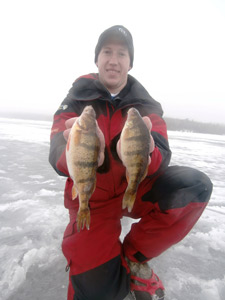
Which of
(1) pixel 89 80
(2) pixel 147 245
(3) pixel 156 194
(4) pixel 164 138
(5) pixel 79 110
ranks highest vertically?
(1) pixel 89 80

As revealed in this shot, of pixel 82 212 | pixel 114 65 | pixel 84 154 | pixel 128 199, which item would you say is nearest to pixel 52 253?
pixel 82 212

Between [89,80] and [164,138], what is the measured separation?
4.01 ft

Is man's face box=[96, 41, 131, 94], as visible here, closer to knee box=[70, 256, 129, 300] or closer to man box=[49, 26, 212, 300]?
man box=[49, 26, 212, 300]

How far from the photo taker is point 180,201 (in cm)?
193

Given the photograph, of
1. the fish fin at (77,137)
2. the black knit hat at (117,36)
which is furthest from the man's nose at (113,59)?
the fish fin at (77,137)

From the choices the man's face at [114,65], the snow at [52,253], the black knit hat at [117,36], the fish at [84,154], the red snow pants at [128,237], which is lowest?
the snow at [52,253]

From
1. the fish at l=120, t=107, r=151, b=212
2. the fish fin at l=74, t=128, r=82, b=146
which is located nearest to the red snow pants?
the fish at l=120, t=107, r=151, b=212

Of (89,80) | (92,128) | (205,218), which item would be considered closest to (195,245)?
(205,218)

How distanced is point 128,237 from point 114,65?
213 centimetres

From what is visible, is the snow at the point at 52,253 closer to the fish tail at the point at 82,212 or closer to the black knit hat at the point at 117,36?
Result: the fish tail at the point at 82,212

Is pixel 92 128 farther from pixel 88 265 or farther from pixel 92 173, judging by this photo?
pixel 88 265

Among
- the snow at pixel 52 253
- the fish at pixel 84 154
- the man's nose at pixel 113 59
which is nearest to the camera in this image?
the fish at pixel 84 154

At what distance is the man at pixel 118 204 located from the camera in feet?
6.04

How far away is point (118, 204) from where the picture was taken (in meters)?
2.25
